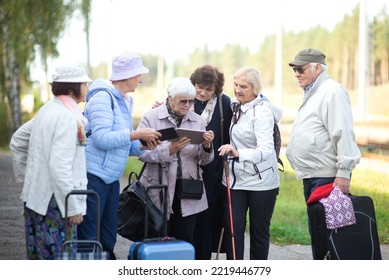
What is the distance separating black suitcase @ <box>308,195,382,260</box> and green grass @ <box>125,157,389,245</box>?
2840 millimetres

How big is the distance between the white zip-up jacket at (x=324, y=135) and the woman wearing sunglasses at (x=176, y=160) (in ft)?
2.19

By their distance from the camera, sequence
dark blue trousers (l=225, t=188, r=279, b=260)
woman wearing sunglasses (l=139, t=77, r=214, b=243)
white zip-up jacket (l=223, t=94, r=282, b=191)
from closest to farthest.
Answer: woman wearing sunglasses (l=139, t=77, r=214, b=243) < white zip-up jacket (l=223, t=94, r=282, b=191) < dark blue trousers (l=225, t=188, r=279, b=260)

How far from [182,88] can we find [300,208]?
6179 millimetres

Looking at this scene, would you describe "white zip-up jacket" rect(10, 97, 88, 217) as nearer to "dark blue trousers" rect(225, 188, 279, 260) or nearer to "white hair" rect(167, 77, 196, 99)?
"white hair" rect(167, 77, 196, 99)

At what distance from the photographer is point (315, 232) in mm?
6062

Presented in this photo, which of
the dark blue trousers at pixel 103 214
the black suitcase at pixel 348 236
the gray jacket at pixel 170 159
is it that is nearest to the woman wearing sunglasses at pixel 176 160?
the gray jacket at pixel 170 159

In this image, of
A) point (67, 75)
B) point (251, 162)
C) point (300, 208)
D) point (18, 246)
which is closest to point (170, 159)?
point (251, 162)

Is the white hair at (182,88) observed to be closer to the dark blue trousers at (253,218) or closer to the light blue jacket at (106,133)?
the light blue jacket at (106,133)

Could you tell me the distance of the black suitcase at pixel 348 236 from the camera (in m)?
6.00

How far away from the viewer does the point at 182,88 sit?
6207mm

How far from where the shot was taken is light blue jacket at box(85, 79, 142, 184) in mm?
5934

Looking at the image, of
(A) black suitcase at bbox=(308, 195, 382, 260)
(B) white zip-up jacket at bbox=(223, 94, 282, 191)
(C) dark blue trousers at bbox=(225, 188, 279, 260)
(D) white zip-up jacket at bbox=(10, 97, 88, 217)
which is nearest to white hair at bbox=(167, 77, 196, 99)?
(B) white zip-up jacket at bbox=(223, 94, 282, 191)

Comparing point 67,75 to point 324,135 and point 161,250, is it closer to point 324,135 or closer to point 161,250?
point 161,250

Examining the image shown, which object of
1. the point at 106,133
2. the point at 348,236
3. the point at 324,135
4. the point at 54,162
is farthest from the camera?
the point at 324,135
